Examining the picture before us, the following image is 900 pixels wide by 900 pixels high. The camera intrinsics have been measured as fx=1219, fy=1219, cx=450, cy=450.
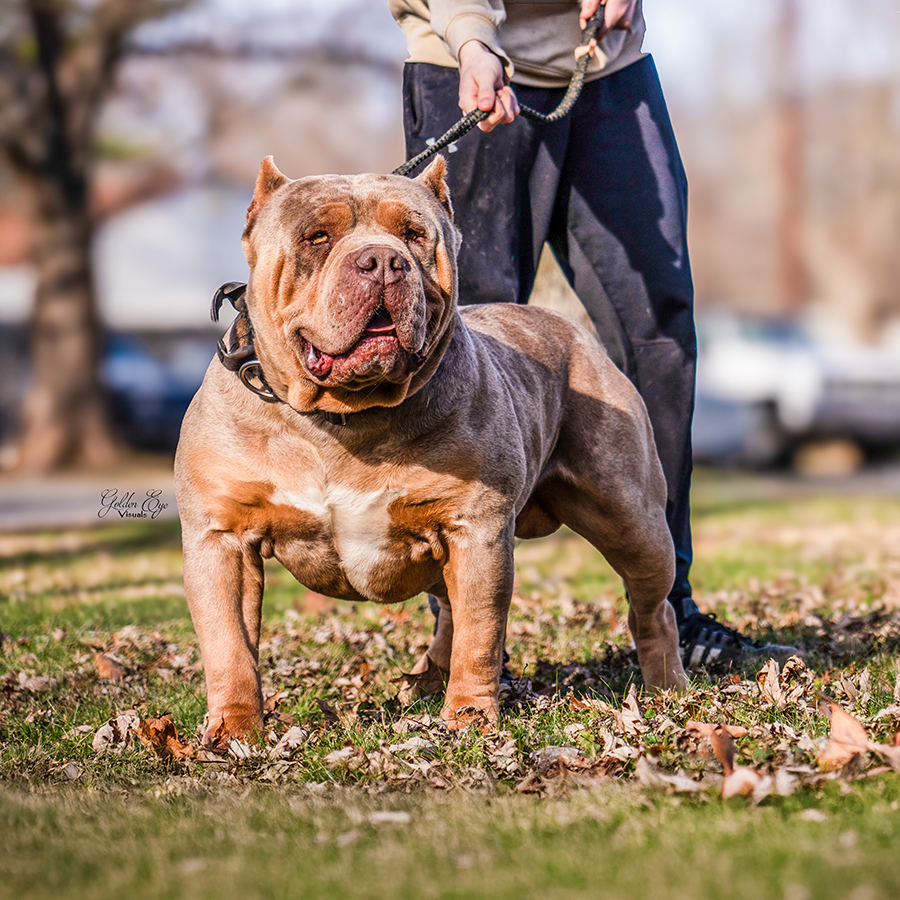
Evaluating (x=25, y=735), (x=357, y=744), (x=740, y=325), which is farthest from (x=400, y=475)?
(x=740, y=325)

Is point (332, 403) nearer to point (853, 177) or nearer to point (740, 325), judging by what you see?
A: point (740, 325)

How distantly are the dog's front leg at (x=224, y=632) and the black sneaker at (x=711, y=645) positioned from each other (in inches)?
68.8

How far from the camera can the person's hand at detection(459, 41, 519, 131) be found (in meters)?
3.71

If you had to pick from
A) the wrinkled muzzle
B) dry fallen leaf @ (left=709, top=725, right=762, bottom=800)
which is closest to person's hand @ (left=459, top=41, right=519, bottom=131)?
the wrinkled muzzle

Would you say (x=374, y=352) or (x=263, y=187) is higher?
(x=263, y=187)

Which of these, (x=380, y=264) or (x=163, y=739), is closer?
(x=380, y=264)

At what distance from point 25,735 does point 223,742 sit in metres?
0.66

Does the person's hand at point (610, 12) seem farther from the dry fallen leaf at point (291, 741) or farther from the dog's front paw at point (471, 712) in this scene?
the dry fallen leaf at point (291, 741)

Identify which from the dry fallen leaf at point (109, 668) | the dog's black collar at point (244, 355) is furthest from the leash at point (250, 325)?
the dry fallen leaf at point (109, 668)

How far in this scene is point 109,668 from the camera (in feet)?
14.1

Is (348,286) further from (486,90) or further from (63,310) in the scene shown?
(63,310)

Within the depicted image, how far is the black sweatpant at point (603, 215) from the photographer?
14.2ft

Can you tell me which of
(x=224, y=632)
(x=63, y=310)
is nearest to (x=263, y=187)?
(x=224, y=632)

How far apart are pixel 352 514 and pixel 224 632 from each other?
47 cm
